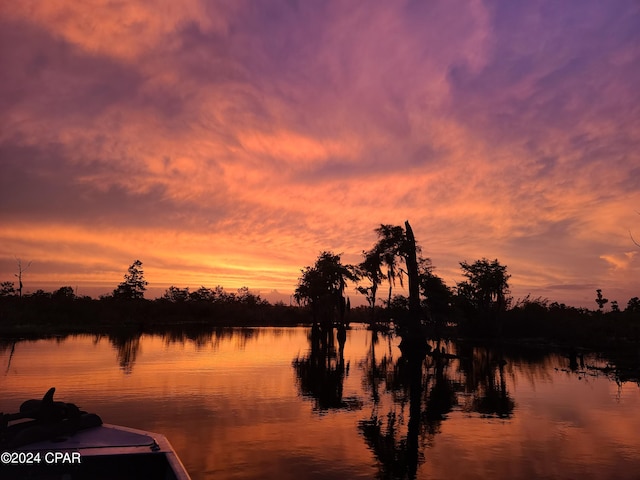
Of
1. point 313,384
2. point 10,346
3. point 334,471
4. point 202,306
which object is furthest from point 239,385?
point 202,306

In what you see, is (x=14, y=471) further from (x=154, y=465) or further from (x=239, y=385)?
(x=239, y=385)

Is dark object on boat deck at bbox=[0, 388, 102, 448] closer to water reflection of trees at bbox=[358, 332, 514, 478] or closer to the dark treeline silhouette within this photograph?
water reflection of trees at bbox=[358, 332, 514, 478]

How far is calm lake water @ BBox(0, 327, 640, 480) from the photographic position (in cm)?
1105

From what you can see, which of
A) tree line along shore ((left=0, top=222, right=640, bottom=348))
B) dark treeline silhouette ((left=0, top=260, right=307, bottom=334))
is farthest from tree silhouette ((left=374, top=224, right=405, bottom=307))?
dark treeline silhouette ((left=0, top=260, right=307, bottom=334))

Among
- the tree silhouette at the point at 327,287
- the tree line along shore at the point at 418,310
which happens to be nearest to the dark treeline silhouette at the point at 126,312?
the tree line along shore at the point at 418,310

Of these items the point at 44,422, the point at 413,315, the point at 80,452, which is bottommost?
the point at 80,452

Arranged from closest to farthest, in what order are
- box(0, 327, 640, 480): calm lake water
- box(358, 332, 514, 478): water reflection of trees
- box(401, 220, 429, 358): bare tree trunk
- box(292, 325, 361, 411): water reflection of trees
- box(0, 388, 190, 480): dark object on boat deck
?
box(0, 388, 190, 480): dark object on boat deck → box(0, 327, 640, 480): calm lake water → box(358, 332, 514, 478): water reflection of trees → box(292, 325, 361, 411): water reflection of trees → box(401, 220, 429, 358): bare tree trunk

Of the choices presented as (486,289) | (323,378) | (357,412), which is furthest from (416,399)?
(486,289)

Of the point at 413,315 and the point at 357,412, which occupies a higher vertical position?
the point at 413,315

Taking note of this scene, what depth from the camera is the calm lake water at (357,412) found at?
1105 centimetres

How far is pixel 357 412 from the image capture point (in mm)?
16781

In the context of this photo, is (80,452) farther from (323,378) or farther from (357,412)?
(323,378)

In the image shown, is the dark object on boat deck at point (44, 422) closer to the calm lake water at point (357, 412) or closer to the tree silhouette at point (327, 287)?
the calm lake water at point (357, 412)

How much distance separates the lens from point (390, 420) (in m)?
15.6
